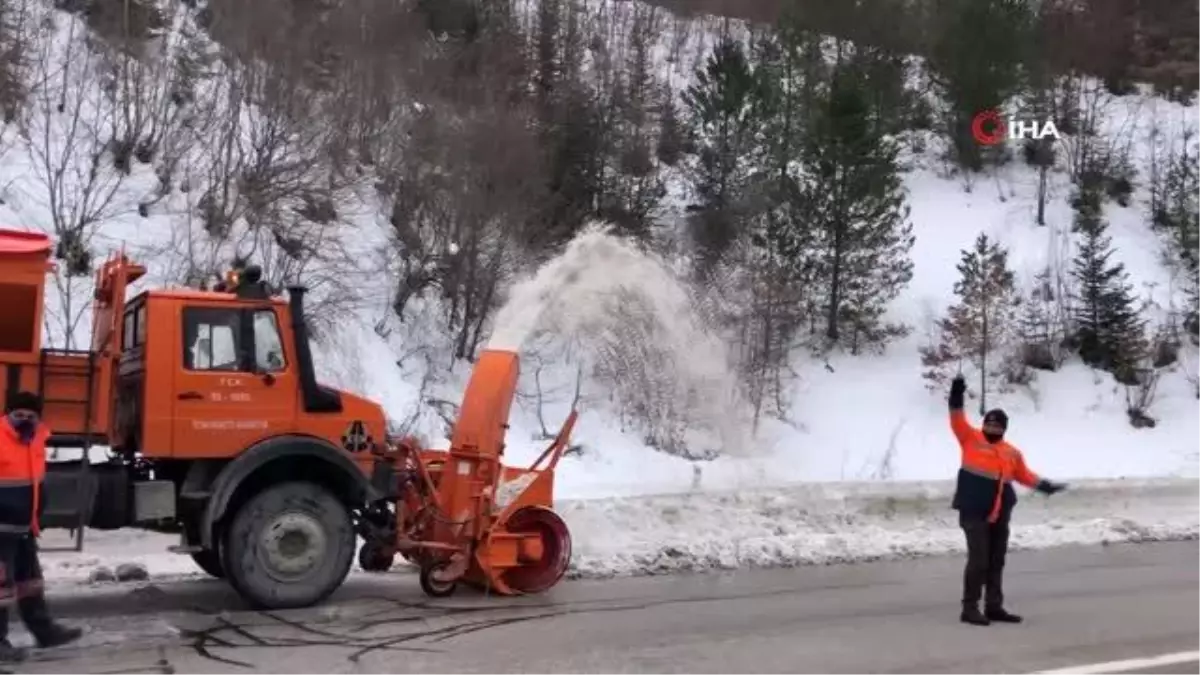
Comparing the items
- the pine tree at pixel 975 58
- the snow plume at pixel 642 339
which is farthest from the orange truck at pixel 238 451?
the pine tree at pixel 975 58

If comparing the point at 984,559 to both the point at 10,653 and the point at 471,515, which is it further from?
the point at 10,653

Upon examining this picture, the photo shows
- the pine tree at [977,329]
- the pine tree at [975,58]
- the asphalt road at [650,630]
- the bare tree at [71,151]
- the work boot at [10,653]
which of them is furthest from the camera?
the pine tree at [975,58]

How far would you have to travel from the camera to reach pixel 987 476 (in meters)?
10.1

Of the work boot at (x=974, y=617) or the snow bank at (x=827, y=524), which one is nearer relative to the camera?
the work boot at (x=974, y=617)

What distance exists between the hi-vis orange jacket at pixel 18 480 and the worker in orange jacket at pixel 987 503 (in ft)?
23.2

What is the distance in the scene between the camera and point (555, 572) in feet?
36.1

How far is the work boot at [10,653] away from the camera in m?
7.98

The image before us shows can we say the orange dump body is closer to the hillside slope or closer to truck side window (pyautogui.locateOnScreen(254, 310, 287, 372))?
truck side window (pyautogui.locateOnScreen(254, 310, 287, 372))

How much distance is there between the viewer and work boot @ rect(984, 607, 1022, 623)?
10.1 m

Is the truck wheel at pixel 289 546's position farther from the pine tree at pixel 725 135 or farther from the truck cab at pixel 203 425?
the pine tree at pixel 725 135

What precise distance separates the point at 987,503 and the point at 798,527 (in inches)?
235

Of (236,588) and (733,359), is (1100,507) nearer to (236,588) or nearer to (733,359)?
(733,359)

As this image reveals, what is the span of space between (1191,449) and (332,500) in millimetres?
25766

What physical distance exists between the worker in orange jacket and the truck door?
5621mm
